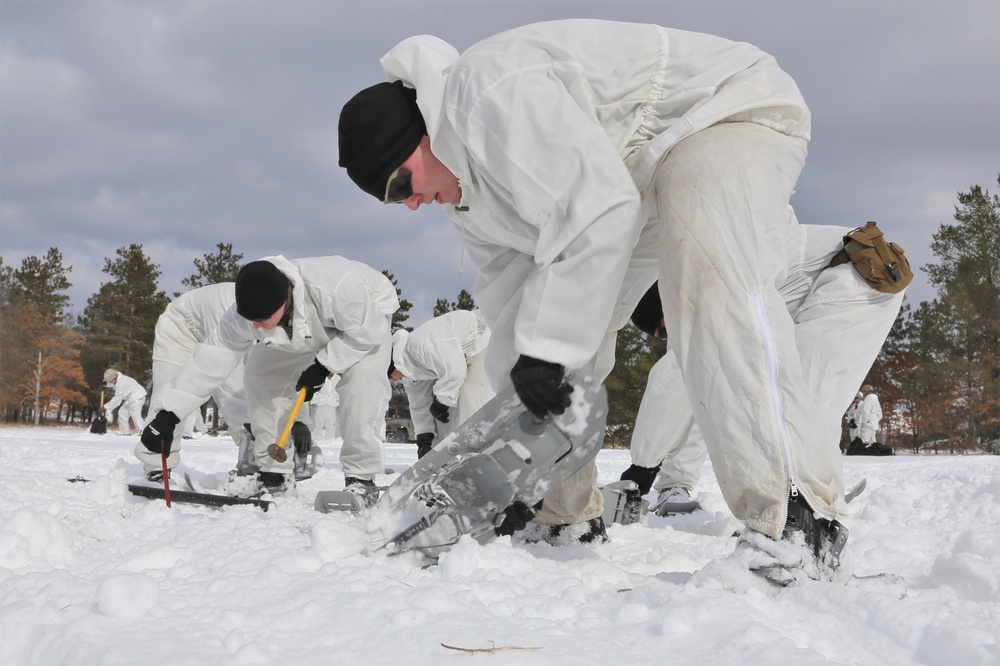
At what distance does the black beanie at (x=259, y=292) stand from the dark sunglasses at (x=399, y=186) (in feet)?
7.91

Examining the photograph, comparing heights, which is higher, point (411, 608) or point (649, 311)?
point (649, 311)

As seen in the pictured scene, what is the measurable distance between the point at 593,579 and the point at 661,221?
0.96 m

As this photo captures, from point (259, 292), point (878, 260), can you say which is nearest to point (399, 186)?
point (878, 260)

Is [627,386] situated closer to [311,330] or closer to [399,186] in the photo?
[311,330]

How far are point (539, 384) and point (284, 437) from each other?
3.46 meters

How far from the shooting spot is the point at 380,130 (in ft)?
7.34

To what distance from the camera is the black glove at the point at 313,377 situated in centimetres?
510

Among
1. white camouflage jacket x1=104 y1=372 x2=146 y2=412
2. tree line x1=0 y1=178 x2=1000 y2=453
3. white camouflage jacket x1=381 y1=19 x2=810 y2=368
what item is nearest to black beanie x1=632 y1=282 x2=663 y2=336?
white camouflage jacket x1=381 y1=19 x2=810 y2=368

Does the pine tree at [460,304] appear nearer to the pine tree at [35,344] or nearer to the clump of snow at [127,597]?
the pine tree at [35,344]

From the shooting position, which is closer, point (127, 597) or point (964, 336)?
point (127, 597)

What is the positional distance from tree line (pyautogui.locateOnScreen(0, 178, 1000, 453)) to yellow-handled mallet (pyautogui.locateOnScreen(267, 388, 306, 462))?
83.4 feet

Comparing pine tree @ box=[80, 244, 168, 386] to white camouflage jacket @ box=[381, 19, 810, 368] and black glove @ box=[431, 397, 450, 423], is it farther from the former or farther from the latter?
white camouflage jacket @ box=[381, 19, 810, 368]

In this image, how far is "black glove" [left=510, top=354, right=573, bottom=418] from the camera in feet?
6.30

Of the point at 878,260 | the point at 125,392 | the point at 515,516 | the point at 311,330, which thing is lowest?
the point at 125,392
